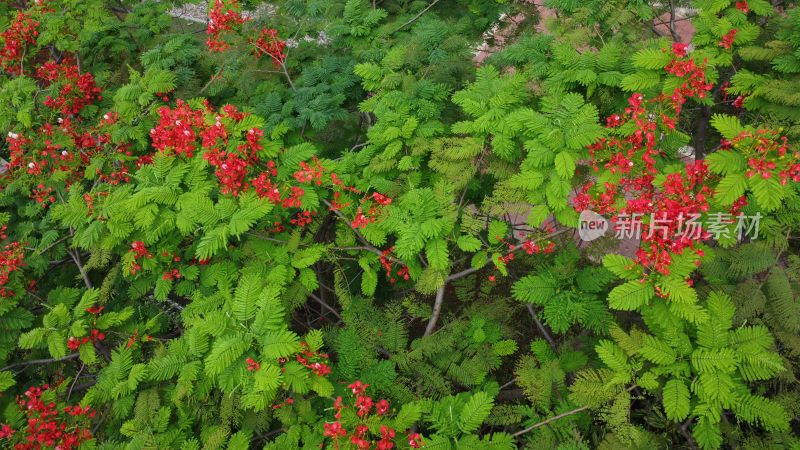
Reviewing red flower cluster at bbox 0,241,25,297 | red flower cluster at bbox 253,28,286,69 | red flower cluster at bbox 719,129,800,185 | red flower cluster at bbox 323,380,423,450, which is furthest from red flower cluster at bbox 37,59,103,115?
red flower cluster at bbox 719,129,800,185

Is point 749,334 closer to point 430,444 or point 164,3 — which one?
point 430,444

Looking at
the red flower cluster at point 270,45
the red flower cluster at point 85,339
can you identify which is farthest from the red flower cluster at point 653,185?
the red flower cluster at point 85,339

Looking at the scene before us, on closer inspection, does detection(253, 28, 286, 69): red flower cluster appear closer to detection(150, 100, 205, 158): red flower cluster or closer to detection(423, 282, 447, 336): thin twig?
detection(150, 100, 205, 158): red flower cluster

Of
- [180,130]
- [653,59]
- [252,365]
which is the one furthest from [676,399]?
[180,130]

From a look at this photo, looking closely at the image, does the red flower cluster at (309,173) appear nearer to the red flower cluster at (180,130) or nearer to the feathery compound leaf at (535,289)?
the red flower cluster at (180,130)

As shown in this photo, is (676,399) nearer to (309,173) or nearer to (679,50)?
(679,50)
